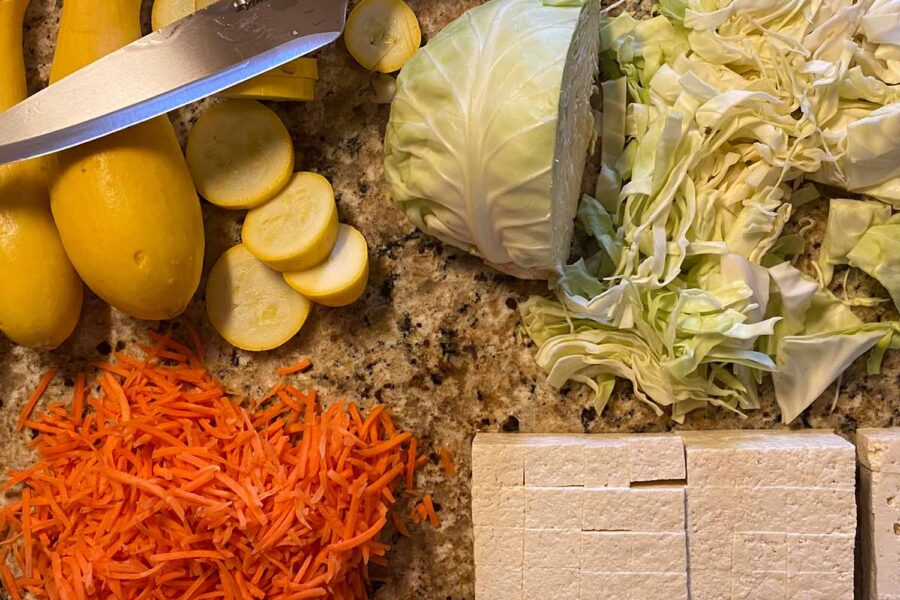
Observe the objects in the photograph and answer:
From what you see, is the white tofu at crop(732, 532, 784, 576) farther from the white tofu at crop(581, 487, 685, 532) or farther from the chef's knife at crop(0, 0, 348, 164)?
the chef's knife at crop(0, 0, 348, 164)

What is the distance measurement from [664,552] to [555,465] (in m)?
0.35

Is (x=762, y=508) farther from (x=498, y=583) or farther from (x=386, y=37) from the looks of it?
(x=386, y=37)

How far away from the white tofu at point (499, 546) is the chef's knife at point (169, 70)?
1.32 meters

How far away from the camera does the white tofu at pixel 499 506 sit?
193 centimetres

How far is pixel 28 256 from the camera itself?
1935 millimetres

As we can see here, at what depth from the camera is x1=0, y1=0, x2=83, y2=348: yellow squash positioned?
75.7 inches

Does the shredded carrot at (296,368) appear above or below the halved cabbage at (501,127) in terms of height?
below

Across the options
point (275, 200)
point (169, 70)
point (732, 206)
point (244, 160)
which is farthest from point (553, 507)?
point (169, 70)

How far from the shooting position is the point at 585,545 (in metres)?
1.91

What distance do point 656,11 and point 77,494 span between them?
2.07 m

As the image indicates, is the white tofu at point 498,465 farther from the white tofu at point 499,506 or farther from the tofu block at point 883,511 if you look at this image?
the tofu block at point 883,511

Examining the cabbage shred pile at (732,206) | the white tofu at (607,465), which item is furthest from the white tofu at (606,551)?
the cabbage shred pile at (732,206)

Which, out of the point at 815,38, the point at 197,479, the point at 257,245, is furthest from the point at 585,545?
the point at 815,38

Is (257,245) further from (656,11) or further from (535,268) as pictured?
(656,11)
